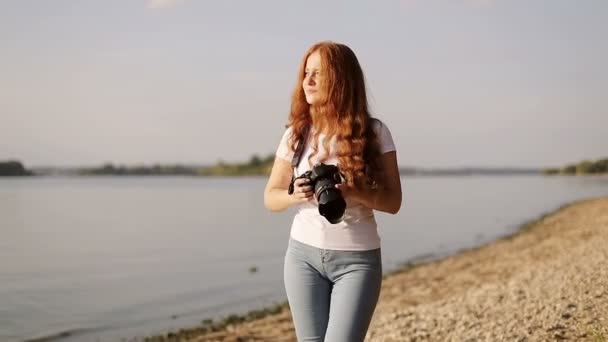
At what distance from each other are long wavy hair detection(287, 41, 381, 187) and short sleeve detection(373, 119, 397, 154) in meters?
0.02

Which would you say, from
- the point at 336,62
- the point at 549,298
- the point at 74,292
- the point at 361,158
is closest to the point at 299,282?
the point at 361,158

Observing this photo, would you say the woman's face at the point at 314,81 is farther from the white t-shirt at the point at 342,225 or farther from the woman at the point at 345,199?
the white t-shirt at the point at 342,225

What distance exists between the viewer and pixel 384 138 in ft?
8.45

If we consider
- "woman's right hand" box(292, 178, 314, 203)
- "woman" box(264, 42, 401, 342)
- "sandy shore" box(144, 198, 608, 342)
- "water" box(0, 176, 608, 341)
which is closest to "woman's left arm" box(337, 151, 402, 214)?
"woman" box(264, 42, 401, 342)

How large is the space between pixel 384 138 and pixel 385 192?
0.22 m

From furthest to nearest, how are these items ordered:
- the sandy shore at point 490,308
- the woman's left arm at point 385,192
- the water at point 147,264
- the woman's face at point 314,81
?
the water at point 147,264, the sandy shore at point 490,308, the woman's face at point 314,81, the woman's left arm at point 385,192

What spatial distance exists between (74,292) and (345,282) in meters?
12.6

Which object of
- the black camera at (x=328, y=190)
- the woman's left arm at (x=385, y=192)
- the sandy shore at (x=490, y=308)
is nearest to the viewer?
the black camera at (x=328, y=190)

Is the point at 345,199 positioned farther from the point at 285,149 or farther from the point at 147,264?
the point at 147,264

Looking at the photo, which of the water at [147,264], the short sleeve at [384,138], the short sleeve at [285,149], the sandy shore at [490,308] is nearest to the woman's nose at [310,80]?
the short sleeve at [285,149]

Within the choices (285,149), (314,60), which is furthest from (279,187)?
(314,60)

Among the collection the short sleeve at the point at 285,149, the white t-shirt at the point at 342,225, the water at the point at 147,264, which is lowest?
the water at the point at 147,264

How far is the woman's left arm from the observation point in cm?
250

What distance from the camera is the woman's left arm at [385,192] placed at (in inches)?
98.3
